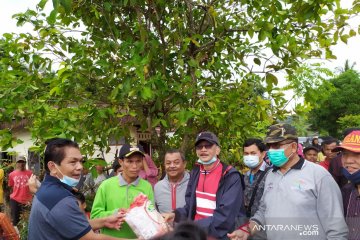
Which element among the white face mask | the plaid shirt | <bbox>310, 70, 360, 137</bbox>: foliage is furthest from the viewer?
<bbox>310, 70, 360, 137</bbox>: foliage

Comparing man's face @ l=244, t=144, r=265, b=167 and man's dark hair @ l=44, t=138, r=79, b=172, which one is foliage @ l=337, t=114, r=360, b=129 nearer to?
man's face @ l=244, t=144, r=265, b=167

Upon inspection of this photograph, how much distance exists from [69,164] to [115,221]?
0.77 metres

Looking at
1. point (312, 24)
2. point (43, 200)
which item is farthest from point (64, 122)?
point (312, 24)

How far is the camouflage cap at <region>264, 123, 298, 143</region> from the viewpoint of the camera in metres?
3.44

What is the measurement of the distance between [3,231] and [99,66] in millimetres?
2057

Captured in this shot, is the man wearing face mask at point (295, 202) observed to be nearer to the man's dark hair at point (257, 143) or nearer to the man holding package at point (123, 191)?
the man holding package at point (123, 191)

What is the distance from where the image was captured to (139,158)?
13.8 ft

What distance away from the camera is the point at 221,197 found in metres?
3.62

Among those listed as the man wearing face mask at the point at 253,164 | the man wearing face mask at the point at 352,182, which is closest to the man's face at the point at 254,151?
the man wearing face mask at the point at 253,164

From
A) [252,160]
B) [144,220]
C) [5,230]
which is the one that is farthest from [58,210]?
[252,160]

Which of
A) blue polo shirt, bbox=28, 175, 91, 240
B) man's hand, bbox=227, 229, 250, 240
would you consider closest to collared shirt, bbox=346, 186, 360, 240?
man's hand, bbox=227, 229, 250, 240

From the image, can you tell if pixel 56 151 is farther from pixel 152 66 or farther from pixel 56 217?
pixel 152 66

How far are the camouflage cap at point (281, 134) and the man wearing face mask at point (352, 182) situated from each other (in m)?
0.39

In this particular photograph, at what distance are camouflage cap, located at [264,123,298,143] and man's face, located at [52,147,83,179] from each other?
1478 millimetres
